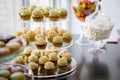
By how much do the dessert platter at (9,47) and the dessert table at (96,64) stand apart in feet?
1.58

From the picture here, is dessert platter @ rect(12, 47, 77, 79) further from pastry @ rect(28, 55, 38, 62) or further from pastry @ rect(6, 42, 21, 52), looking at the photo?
pastry @ rect(6, 42, 21, 52)

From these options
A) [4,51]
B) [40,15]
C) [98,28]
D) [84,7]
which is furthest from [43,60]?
[84,7]

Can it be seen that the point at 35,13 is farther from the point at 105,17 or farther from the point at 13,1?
the point at 13,1

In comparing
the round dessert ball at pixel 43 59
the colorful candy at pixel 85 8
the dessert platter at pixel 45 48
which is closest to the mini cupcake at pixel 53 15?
the dessert platter at pixel 45 48

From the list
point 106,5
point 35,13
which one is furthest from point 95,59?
point 106,5

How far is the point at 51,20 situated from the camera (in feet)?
4.56

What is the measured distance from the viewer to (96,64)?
1.46m

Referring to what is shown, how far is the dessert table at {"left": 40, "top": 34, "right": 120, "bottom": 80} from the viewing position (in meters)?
1.28

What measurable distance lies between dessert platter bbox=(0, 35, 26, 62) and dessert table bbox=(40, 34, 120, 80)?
48 centimetres

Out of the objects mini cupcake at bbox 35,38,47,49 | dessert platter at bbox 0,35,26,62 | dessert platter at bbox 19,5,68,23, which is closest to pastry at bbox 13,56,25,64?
mini cupcake at bbox 35,38,47,49

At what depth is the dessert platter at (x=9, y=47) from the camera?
2.55 feet

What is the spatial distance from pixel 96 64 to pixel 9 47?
2.55 ft

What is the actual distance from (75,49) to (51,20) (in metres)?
0.44

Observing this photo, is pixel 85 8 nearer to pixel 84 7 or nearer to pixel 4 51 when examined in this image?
pixel 84 7
